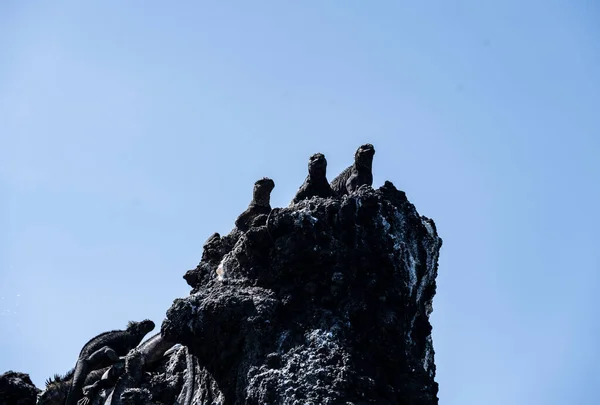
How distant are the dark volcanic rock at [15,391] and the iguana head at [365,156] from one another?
9.29 meters

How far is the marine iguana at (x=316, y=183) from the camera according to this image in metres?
23.9

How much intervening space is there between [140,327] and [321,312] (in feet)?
24.2

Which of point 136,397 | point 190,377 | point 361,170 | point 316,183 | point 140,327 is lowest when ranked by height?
point 136,397

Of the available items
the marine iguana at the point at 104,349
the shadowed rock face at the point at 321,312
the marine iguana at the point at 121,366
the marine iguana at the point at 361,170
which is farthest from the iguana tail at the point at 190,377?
the marine iguana at the point at 361,170

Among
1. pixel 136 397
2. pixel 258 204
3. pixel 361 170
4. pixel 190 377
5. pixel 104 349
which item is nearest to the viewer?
pixel 136 397

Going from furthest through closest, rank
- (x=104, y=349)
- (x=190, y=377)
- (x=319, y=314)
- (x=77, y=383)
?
1. (x=104, y=349)
2. (x=77, y=383)
3. (x=190, y=377)
4. (x=319, y=314)

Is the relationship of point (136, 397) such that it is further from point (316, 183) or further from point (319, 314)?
point (316, 183)

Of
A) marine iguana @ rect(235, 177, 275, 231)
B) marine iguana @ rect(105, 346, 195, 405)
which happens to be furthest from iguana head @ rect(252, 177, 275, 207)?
marine iguana @ rect(105, 346, 195, 405)

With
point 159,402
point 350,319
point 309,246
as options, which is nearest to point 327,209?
point 309,246

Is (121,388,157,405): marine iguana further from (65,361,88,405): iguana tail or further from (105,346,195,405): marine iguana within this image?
(65,361,88,405): iguana tail

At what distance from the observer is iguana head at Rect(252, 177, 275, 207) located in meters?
25.2

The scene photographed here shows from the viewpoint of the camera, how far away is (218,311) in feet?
70.8

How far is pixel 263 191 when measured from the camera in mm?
25359

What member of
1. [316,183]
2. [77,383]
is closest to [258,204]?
[316,183]
